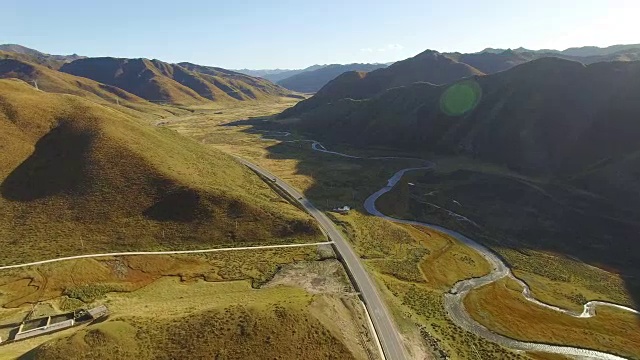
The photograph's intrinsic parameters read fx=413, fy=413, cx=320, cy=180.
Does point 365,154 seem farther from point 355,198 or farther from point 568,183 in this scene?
point 568,183

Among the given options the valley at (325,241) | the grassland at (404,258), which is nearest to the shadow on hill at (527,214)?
the valley at (325,241)

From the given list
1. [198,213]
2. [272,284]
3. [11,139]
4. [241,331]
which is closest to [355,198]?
[198,213]

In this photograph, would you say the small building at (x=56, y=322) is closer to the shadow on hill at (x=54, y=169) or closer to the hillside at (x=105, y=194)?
the hillside at (x=105, y=194)

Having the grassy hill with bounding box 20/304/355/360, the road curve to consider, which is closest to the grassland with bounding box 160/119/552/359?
the road curve

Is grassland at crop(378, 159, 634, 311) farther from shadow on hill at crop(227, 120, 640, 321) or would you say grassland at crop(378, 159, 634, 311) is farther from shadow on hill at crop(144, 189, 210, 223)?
shadow on hill at crop(144, 189, 210, 223)

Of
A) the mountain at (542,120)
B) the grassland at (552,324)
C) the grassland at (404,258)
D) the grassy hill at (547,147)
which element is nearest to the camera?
the grassland at (404,258)
